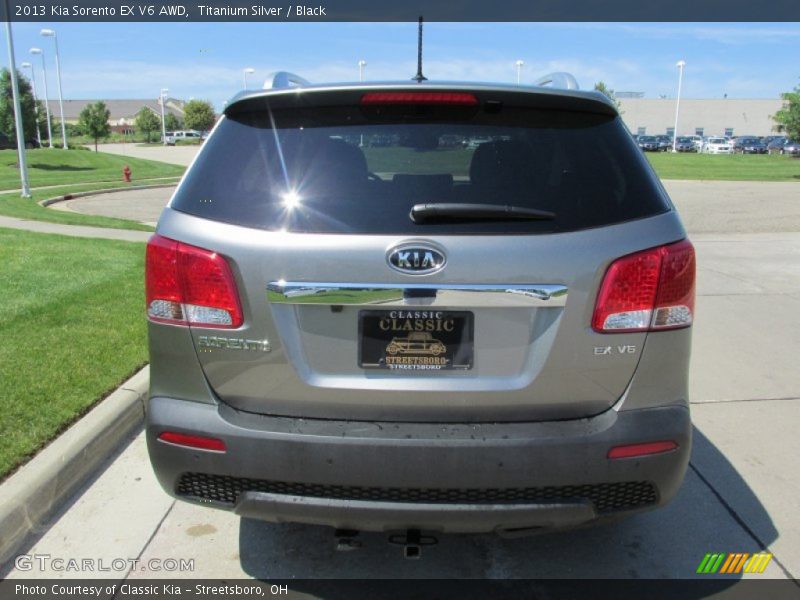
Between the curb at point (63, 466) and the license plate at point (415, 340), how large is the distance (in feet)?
6.04

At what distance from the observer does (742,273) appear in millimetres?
9094

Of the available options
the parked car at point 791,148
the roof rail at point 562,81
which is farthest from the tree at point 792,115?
the roof rail at point 562,81

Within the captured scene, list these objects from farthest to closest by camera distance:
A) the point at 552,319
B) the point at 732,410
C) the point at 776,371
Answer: the point at 776,371 → the point at 732,410 → the point at 552,319

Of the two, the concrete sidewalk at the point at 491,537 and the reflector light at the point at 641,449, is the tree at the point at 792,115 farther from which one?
the reflector light at the point at 641,449

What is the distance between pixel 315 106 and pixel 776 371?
4.45m

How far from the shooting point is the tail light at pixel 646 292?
2213 millimetres

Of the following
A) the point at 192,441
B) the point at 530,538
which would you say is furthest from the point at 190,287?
the point at 530,538

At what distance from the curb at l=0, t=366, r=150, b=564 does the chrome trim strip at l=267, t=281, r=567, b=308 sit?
70.7 inches

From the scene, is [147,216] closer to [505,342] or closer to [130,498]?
[130,498]

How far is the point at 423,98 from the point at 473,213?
18.4 inches

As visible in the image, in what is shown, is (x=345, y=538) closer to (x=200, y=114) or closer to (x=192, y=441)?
(x=192, y=441)

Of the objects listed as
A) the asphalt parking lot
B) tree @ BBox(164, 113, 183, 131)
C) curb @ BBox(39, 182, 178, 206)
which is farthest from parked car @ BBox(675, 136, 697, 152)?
tree @ BBox(164, 113, 183, 131)

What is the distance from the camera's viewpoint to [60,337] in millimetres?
5180

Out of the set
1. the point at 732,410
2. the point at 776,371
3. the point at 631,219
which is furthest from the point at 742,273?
the point at 631,219
